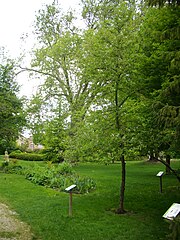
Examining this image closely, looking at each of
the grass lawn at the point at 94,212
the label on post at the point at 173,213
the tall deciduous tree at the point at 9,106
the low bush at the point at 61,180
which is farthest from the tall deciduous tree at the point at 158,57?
the tall deciduous tree at the point at 9,106

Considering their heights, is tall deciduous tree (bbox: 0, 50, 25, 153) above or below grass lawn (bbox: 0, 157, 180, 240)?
above

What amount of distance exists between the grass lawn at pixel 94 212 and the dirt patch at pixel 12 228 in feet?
0.62

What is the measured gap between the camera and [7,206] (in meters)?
9.02

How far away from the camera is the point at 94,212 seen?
27.2ft

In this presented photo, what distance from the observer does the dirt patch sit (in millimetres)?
6231

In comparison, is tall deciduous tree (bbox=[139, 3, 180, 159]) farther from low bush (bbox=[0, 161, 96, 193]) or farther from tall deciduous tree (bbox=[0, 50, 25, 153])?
tall deciduous tree (bbox=[0, 50, 25, 153])

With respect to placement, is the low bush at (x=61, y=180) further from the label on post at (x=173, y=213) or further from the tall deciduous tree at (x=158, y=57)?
the label on post at (x=173, y=213)

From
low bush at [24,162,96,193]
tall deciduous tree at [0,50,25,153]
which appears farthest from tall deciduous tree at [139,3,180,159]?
tall deciduous tree at [0,50,25,153]

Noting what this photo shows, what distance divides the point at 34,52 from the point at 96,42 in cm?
1619

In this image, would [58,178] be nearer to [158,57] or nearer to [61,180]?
[61,180]

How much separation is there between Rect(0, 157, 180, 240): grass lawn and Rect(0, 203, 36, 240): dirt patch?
19 cm

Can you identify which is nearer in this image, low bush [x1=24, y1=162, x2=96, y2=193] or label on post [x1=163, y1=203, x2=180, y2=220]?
label on post [x1=163, y1=203, x2=180, y2=220]

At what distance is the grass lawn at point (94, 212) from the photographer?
21.5ft

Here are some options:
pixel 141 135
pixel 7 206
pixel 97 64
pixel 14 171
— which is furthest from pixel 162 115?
pixel 14 171
